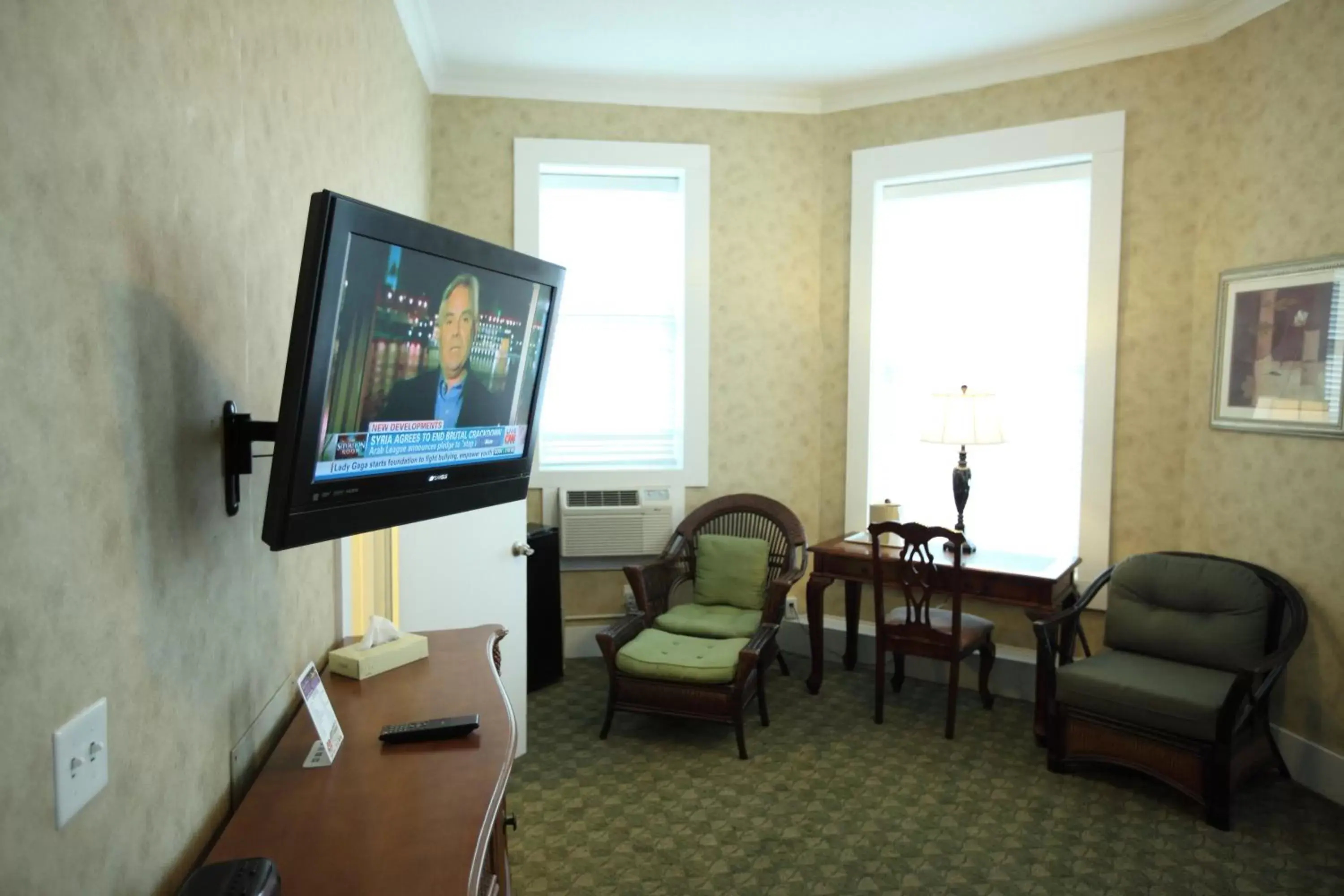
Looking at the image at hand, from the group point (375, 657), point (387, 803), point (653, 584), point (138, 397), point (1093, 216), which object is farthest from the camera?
point (653, 584)

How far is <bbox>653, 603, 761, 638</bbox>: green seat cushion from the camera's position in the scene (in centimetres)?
378

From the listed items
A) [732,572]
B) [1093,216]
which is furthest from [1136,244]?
[732,572]

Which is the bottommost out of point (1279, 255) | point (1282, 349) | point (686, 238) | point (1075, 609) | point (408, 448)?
Answer: point (1075, 609)

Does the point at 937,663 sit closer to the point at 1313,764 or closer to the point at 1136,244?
the point at 1313,764

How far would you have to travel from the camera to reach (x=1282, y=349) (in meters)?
3.26

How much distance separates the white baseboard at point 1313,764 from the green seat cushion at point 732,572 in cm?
207

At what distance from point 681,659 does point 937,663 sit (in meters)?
1.49

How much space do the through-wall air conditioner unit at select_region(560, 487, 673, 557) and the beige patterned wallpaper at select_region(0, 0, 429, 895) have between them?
8.19 ft

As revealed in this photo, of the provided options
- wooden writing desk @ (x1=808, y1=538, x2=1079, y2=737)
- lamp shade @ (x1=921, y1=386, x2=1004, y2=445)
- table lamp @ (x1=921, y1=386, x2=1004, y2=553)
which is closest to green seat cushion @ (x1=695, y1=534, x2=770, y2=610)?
wooden writing desk @ (x1=808, y1=538, x2=1079, y2=737)

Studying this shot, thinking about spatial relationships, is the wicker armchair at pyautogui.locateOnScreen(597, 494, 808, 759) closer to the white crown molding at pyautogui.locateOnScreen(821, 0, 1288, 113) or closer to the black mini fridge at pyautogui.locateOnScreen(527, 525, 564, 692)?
the black mini fridge at pyautogui.locateOnScreen(527, 525, 564, 692)

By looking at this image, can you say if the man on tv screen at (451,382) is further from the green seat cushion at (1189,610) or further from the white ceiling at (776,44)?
the green seat cushion at (1189,610)

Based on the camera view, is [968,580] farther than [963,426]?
No

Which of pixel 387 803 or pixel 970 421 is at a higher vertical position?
pixel 970 421

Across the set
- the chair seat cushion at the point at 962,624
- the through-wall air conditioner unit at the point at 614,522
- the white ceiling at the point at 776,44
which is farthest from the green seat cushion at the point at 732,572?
the white ceiling at the point at 776,44
